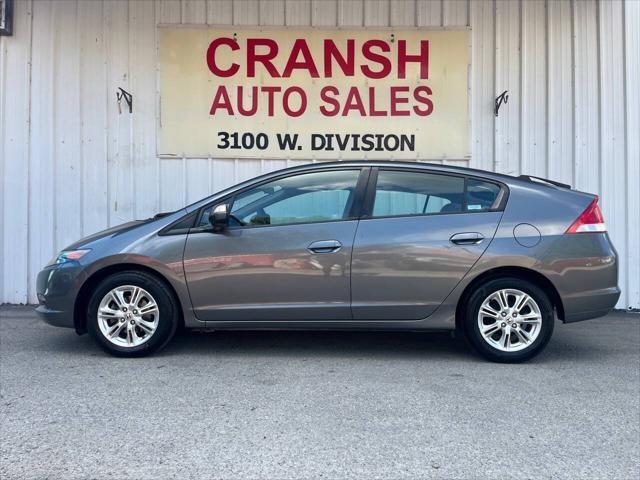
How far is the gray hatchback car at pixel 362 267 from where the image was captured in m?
5.28

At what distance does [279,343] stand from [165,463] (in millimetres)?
2714

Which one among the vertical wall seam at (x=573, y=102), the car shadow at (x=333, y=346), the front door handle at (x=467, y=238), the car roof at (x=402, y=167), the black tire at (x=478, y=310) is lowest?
the car shadow at (x=333, y=346)

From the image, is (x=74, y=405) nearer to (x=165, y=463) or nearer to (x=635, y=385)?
(x=165, y=463)

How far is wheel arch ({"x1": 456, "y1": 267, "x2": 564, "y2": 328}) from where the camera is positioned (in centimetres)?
531

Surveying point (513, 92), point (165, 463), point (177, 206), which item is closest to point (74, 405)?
point (165, 463)

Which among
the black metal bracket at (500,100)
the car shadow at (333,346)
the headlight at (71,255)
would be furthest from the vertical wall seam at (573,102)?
the headlight at (71,255)

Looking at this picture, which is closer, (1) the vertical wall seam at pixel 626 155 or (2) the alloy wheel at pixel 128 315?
(2) the alloy wheel at pixel 128 315

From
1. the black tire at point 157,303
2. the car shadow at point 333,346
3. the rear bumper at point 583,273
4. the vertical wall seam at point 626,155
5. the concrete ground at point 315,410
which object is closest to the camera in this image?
the concrete ground at point 315,410

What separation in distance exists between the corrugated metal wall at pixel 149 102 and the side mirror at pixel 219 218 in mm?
2864

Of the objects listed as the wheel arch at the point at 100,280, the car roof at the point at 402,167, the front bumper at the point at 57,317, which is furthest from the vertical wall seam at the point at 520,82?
the front bumper at the point at 57,317

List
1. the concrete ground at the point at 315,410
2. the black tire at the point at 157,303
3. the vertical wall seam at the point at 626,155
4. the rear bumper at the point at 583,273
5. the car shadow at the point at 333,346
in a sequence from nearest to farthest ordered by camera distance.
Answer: the concrete ground at the point at 315,410 → the rear bumper at the point at 583,273 → the black tire at the point at 157,303 → the car shadow at the point at 333,346 → the vertical wall seam at the point at 626,155

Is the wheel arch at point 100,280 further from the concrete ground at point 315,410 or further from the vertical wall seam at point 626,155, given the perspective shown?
the vertical wall seam at point 626,155

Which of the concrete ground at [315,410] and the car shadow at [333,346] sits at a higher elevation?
the car shadow at [333,346]

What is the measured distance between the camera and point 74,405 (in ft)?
14.3
